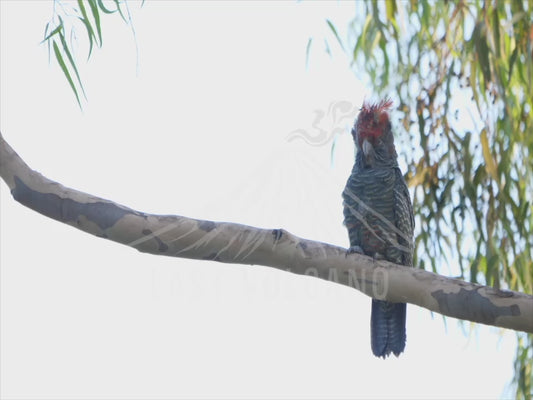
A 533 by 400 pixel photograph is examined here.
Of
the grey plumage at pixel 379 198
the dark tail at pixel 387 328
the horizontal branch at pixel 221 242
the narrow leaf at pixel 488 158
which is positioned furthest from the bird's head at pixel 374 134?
the horizontal branch at pixel 221 242

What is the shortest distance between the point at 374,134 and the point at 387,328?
70 cm

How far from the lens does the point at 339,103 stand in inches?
119

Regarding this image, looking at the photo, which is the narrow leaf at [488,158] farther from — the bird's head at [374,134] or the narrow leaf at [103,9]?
the narrow leaf at [103,9]

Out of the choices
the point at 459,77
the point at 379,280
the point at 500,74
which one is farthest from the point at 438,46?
the point at 379,280

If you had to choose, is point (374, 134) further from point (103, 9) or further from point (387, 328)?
point (103, 9)

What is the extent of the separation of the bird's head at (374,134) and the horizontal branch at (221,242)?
0.98 metres

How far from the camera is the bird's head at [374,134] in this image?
346 cm

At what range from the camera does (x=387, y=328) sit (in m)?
3.35

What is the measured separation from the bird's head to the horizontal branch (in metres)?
0.98

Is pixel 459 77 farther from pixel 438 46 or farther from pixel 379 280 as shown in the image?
pixel 379 280

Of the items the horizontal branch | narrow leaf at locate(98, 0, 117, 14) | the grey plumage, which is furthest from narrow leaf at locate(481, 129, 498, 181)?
narrow leaf at locate(98, 0, 117, 14)

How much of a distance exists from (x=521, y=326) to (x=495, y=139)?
0.97 meters

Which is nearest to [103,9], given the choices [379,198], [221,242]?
[221,242]

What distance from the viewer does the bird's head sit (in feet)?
11.4
